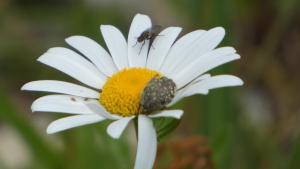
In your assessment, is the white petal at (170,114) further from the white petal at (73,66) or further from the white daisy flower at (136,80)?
the white petal at (73,66)

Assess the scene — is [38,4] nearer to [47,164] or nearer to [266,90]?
[266,90]

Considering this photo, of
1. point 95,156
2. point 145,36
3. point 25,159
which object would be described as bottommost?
point 25,159

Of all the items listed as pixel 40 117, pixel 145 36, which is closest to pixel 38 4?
pixel 40 117

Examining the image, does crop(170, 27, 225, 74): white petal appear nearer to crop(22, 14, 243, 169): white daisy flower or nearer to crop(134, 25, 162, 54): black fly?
crop(22, 14, 243, 169): white daisy flower

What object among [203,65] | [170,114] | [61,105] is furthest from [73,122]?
[203,65]

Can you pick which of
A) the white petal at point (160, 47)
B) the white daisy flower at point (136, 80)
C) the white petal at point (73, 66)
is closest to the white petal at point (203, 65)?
the white daisy flower at point (136, 80)
